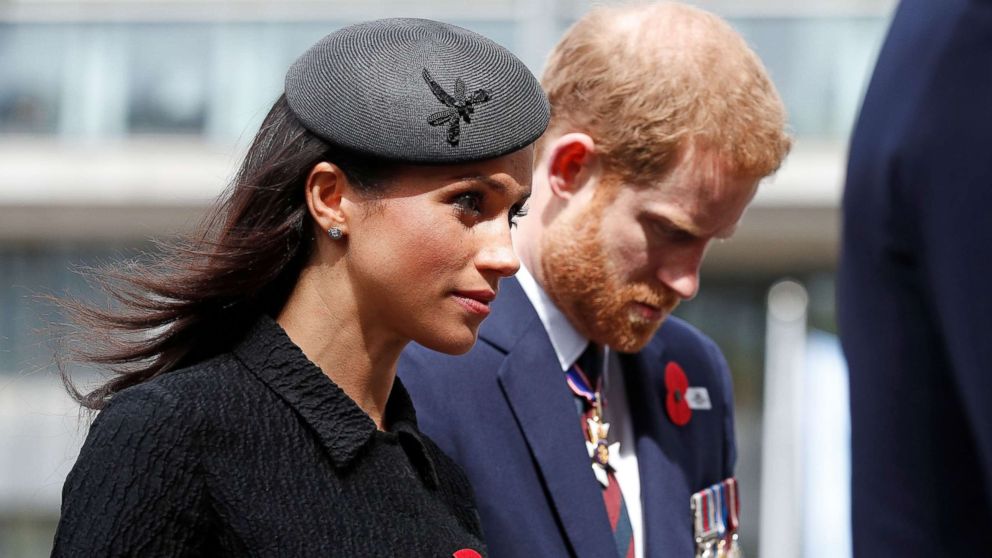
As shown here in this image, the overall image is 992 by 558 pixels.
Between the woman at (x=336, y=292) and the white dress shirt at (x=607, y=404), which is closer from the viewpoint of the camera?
the woman at (x=336, y=292)

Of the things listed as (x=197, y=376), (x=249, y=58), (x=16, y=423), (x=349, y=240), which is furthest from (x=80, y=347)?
(x=16, y=423)

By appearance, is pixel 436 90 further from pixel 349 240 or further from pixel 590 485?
pixel 590 485

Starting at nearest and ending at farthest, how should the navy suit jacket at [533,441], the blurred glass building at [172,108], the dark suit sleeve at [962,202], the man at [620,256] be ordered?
the dark suit sleeve at [962,202], the navy suit jacket at [533,441], the man at [620,256], the blurred glass building at [172,108]

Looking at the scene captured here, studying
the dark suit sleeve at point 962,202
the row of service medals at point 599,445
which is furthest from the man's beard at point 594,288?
the dark suit sleeve at point 962,202

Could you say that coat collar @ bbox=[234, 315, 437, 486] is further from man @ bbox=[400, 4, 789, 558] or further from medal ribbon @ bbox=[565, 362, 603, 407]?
medal ribbon @ bbox=[565, 362, 603, 407]

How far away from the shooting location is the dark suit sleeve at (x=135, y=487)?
5.96 feet

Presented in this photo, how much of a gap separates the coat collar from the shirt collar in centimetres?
78

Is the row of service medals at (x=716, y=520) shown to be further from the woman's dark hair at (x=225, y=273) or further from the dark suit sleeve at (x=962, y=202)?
the dark suit sleeve at (x=962, y=202)

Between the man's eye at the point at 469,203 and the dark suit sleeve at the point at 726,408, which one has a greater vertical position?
the man's eye at the point at 469,203

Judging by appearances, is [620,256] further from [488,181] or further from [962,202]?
[962,202]

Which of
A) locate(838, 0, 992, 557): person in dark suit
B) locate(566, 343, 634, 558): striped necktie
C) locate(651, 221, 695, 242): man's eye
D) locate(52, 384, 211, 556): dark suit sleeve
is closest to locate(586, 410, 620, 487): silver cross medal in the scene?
locate(566, 343, 634, 558): striped necktie

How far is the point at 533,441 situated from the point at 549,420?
55mm

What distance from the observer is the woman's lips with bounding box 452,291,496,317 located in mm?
2076

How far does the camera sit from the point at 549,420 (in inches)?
106
